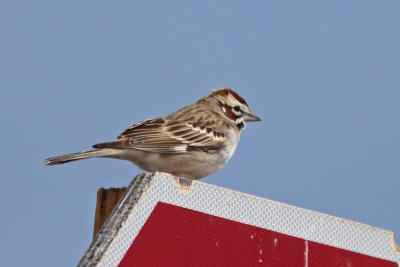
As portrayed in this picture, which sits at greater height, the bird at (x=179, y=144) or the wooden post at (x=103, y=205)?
the bird at (x=179, y=144)

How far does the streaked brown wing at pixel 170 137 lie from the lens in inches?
219

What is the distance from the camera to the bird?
18.0 ft

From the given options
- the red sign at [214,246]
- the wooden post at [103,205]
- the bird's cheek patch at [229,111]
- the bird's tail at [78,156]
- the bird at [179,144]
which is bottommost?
the red sign at [214,246]

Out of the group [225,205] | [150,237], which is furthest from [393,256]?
[150,237]

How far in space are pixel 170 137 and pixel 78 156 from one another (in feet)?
3.56

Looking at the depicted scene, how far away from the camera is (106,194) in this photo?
4238 mm

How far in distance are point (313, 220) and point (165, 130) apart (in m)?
2.10

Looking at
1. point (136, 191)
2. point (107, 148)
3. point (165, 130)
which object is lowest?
point (136, 191)

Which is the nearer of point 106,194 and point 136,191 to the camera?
point 136,191

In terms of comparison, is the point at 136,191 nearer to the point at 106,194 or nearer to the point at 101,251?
the point at 101,251

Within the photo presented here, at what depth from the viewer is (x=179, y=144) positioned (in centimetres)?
584

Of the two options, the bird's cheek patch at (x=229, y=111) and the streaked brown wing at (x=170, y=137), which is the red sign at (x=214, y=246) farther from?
the bird's cheek patch at (x=229, y=111)

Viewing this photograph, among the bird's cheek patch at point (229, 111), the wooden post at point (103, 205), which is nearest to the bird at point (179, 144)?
the bird's cheek patch at point (229, 111)

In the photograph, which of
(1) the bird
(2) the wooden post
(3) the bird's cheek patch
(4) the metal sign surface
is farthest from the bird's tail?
(3) the bird's cheek patch
